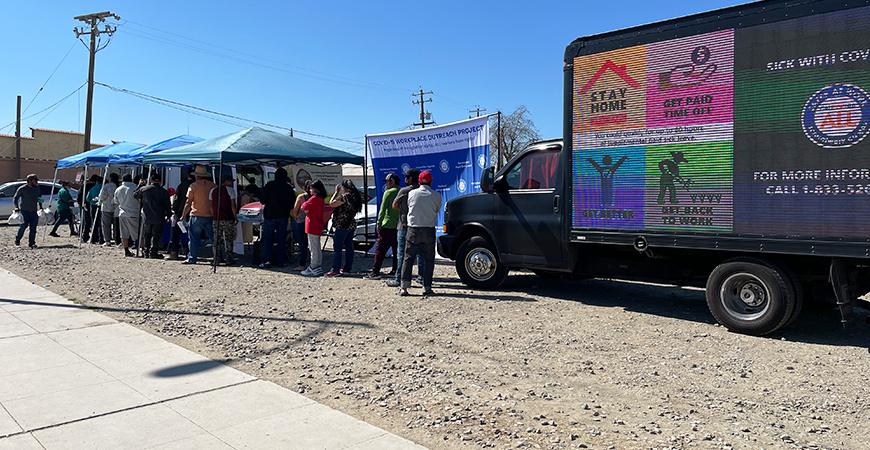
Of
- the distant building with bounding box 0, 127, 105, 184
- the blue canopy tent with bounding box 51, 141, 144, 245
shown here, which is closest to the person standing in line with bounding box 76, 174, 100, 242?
the blue canopy tent with bounding box 51, 141, 144, 245

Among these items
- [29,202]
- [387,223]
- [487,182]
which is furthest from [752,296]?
[29,202]

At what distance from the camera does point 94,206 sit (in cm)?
1656

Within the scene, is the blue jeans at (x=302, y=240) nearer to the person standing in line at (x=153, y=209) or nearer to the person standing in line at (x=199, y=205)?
the person standing in line at (x=199, y=205)

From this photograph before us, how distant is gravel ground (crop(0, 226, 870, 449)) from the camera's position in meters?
4.00

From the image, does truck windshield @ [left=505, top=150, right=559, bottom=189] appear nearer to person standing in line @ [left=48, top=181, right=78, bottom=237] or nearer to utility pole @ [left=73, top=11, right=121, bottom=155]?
person standing in line @ [left=48, top=181, right=78, bottom=237]

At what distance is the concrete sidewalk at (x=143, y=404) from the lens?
377cm

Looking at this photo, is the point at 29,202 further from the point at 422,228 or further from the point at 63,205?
the point at 422,228

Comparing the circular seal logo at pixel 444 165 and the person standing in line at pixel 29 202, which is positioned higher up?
the circular seal logo at pixel 444 165

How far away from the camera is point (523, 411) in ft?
14.1

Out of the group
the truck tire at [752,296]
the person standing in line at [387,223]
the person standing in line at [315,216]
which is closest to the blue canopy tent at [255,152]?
the person standing in line at [315,216]

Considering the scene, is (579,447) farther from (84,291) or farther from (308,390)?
(84,291)

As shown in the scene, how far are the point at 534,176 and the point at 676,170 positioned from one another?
2147 millimetres

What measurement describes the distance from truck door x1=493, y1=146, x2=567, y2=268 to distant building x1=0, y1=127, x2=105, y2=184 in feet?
119

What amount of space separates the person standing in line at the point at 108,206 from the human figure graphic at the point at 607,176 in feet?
40.3
